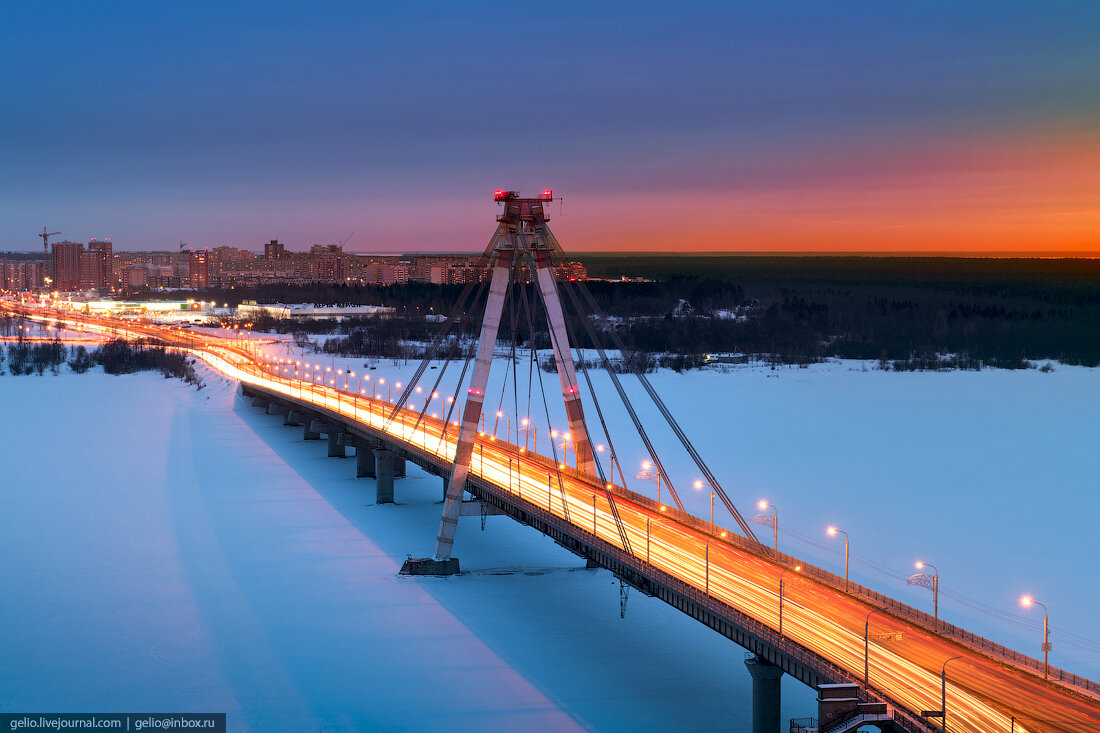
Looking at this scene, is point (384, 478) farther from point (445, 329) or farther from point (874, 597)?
point (874, 597)

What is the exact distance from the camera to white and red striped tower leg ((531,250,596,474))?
39.7m

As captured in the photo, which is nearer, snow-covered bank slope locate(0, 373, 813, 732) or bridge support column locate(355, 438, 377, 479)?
snow-covered bank slope locate(0, 373, 813, 732)

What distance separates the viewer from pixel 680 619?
1406 inches

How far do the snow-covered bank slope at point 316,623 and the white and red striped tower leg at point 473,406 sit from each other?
2044mm

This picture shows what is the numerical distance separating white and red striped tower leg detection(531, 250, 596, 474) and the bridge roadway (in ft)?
3.93

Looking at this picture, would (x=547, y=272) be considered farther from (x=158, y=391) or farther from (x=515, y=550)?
(x=158, y=391)

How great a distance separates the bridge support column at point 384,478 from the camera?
176 ft

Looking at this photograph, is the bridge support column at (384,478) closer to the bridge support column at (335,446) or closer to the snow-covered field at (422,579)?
the snow-covered field at (422,579)

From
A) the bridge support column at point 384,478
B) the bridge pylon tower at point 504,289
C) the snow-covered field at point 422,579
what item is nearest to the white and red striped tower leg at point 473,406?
the bridge pylon tower at point 504,289

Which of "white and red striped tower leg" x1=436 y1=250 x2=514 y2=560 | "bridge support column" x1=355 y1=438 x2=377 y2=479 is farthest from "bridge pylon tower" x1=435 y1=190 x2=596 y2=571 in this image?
"bridge support column" x1=355 y1=438 x2=377 y2=479

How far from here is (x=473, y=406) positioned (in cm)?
4000

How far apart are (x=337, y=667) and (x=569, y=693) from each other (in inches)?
259

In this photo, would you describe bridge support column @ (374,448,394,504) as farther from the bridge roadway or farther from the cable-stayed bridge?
the bridge roadway

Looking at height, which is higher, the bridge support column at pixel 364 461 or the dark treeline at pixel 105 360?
the dark treeline at pixel 105 360
